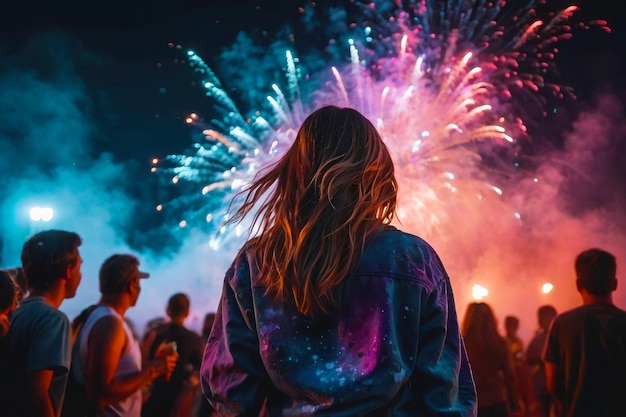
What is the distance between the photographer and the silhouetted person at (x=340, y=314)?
173 cm

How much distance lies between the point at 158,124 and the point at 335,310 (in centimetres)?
3384

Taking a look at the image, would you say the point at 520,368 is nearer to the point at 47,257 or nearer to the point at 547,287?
the point at 47,257

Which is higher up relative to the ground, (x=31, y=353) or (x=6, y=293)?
(x=6, y=293)

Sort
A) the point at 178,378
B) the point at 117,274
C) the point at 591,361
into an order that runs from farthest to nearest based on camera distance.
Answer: the point at 178,378 → the point at 117,274 → the point at 591,361

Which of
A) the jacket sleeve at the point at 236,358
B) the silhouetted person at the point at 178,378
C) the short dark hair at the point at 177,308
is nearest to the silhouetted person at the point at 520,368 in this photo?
the silhouetted person at the point at 178,378

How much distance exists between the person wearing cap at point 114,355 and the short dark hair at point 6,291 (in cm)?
52

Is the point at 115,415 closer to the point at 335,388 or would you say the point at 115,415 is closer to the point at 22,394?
the point at 22,394

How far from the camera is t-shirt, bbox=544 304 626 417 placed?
13.3 ft

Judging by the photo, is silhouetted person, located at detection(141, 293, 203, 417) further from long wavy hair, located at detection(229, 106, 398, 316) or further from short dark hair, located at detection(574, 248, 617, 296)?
long wavy hair, located at detection(229, 106, 398, 316)

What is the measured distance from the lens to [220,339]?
1997 millimetres

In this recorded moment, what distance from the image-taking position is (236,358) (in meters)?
1.88

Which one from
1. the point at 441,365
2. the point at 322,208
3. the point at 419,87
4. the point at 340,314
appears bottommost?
the point at 441,365

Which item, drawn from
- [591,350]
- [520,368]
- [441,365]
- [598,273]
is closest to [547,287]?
[520,368]

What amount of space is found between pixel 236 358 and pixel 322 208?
0.56 meters
